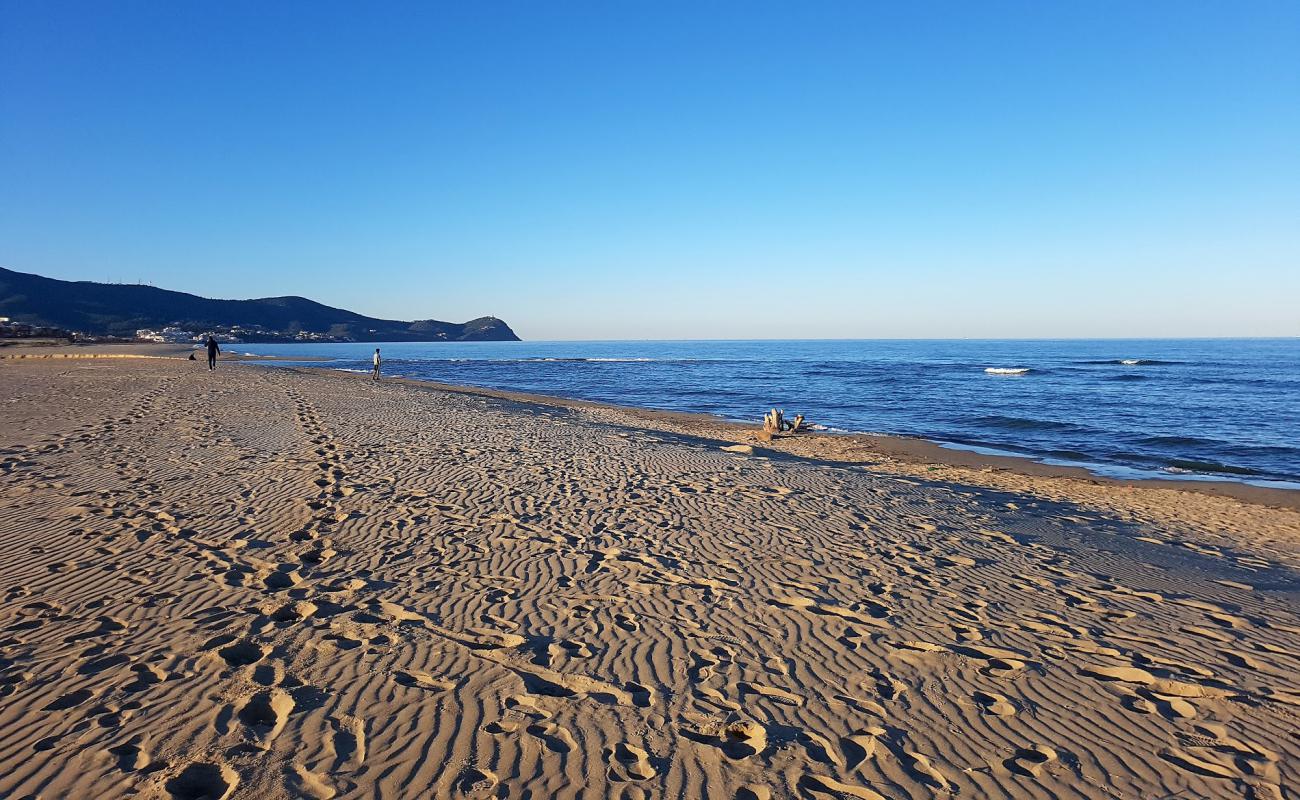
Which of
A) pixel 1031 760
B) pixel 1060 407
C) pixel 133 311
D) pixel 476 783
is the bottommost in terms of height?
pixel 1060 407

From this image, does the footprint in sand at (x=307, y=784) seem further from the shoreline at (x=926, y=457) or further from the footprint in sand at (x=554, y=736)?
the shoreline at (x=926, y=457)

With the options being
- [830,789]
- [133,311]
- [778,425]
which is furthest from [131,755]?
[133,311]

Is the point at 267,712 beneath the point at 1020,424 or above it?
above

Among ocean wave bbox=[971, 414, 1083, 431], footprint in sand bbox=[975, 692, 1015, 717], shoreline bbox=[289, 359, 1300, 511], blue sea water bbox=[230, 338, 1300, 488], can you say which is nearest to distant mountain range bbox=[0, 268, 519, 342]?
blue sea water bbox=[230, 338, 1300, 488]

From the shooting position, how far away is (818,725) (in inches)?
158

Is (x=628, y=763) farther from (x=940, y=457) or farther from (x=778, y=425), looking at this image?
(x=778, y=425)

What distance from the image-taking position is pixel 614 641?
509 centimetres

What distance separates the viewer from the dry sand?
3564 mm

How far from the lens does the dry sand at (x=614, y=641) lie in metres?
3.56

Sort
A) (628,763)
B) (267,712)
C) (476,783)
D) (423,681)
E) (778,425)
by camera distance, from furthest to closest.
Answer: (778,425)
(423,681)
(267,712)
(628,763)
(476,783)

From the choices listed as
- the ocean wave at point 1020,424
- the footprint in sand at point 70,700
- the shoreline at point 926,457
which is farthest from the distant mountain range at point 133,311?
the footprint in sand at point 70,700

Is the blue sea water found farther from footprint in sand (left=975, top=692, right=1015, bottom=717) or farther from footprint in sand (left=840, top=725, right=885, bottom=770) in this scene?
footprint in sand (left=840, top=725, right=885, bottom=770)

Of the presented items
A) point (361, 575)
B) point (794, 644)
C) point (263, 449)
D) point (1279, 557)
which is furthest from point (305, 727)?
point (1279, 557)

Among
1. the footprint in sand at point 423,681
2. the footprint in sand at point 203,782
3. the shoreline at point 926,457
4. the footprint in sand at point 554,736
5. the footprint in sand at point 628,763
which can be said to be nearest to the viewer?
the footprint in sand at point 203,782
